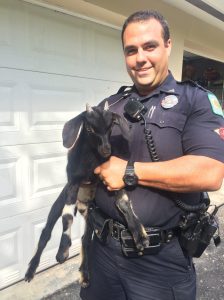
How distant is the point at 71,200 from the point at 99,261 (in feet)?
1.22

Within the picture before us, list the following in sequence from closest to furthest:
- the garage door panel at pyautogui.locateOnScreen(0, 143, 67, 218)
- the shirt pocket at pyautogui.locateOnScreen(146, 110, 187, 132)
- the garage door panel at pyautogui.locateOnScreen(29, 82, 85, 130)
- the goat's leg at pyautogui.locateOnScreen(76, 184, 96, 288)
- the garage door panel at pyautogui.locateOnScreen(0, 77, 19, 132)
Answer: the shirt pocket at pyautogui.locateOnScreen(146, 110, 187, 132), the goat's leg at pyautogui.locateOnScreen(76, 184, 96, 288), the garage door panel at pyautogui.locateOnScreen(0, 77, 19, 132), the garage door panel at pyautogui.locateOnScreen(0, 143, 67, 218), the garage door panel at pyautogui.locateOnScreen(29, 82, 85, 130)

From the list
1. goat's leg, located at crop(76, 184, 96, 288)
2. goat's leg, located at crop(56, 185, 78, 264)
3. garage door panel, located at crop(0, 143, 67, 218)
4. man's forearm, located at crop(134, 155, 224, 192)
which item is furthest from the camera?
garage door panel, located at crop(0, 143, 67, 218)

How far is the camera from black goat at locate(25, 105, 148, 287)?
1.54 metres

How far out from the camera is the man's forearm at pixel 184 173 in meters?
1.40

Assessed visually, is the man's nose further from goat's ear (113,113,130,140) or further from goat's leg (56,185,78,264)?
goat's leg (56,185,78,264)

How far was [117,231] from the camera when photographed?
1639 millimetres

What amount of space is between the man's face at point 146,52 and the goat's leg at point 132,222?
57 centimetres

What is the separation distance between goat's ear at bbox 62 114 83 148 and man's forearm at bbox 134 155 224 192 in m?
0.32

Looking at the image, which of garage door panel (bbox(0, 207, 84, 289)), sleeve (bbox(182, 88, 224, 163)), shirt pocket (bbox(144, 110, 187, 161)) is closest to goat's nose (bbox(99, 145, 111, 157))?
shirt pocket (bbox(144, 110, 187, 161))

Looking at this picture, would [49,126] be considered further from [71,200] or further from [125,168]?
[125,168]

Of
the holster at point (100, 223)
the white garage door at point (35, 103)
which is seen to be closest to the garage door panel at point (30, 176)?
the white garage door at point (35, 103)

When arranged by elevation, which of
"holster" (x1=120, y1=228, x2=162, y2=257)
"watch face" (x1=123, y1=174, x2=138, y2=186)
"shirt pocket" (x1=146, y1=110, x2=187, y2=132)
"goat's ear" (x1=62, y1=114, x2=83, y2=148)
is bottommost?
"holster" (x1=120, y1=228, x2=162, y2=257)

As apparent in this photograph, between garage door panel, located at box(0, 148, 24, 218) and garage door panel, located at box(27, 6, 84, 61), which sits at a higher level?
garage door panel, located at box(27, 6, 84, 61)

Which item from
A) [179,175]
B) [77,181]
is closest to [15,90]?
[77,181]
